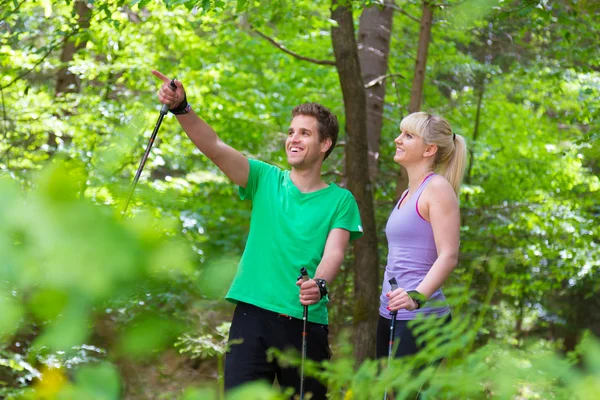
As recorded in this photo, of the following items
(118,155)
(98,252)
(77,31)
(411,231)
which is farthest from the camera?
(77,31)

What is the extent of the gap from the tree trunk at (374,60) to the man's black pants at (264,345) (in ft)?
15.2

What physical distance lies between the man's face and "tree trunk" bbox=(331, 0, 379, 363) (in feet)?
9.82

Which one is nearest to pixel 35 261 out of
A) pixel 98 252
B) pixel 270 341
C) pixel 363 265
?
pixel 98 252

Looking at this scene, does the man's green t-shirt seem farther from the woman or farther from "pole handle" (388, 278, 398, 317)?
"pole handle" (388, 278, 398, 317)

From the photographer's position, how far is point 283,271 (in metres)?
3.05

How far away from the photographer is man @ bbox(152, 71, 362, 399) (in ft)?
9.79

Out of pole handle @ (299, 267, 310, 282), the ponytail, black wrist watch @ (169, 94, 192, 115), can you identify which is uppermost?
black wrist watch @ (169, 94, 192, 115)

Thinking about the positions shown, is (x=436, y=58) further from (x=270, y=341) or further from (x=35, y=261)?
(x=35, y=261)

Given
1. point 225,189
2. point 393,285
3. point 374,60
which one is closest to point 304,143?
point 393,285

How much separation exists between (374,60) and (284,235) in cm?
508

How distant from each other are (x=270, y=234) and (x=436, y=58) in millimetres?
7305

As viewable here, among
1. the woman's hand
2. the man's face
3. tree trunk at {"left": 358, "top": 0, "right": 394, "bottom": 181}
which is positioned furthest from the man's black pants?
tree trunk at {"left": 358, "top": 0, "right": 394, "bottom": 181}

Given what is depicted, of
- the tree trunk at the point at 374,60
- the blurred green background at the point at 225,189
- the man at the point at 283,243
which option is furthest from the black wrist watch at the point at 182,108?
the tree trunk at the point at 374,60

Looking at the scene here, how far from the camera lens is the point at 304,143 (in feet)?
10.6
